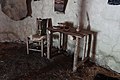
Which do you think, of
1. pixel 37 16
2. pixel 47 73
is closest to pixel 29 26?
pixel 37 16

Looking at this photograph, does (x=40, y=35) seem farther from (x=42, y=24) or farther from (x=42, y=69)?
(x=42, y=69)

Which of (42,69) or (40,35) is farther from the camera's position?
(40,35)

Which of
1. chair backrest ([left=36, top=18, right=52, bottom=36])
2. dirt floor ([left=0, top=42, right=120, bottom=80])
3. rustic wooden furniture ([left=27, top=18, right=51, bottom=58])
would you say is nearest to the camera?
dirt floor ([left=0, top=42, right=120, bottom=80])

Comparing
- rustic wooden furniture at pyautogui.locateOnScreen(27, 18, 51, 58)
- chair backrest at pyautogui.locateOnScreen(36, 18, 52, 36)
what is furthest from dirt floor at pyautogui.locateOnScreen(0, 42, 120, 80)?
chair backrest at pyautogui.locateOnScreen(36, 18, 52, 36)

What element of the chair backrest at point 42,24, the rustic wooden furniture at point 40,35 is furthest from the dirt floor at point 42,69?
the chair backrest at point 42,24

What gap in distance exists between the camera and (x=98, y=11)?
2.84 m

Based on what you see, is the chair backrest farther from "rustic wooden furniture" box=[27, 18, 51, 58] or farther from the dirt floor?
the dirt floor

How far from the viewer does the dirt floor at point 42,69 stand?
2.67 metres

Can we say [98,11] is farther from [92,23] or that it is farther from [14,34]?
[14,34]

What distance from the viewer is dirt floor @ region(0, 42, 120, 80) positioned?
2.67m

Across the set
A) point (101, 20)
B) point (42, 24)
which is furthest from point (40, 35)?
point (101, 20)

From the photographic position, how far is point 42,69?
2.89 m

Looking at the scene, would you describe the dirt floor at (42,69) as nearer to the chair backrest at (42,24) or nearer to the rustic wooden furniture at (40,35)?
the rustic wooden furniture at (40,35)

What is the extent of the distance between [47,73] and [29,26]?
1522 millimetres
